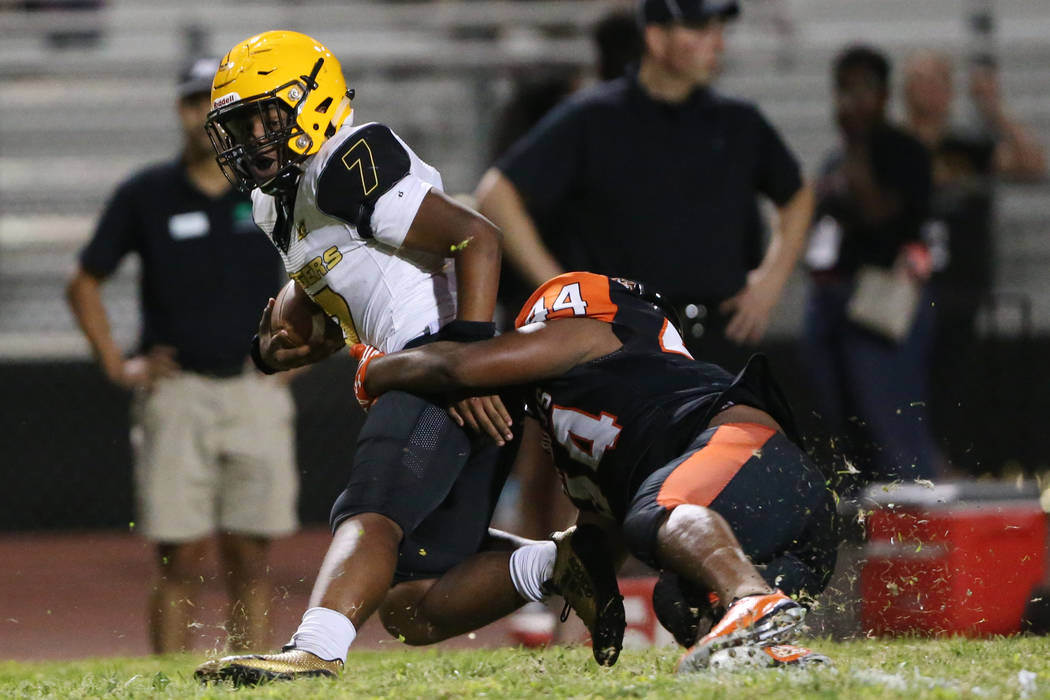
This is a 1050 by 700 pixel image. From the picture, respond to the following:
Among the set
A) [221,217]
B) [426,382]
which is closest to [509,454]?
[426,382]

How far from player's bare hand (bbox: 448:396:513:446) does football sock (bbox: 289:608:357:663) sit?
0.67 m

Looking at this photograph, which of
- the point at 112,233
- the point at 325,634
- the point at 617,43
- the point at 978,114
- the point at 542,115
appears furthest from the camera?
the point at 978,114

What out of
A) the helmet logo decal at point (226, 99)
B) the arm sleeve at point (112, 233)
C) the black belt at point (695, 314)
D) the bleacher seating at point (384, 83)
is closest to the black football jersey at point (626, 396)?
the helmet logo decal at point (226, 99)

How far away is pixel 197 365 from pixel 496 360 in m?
2.63

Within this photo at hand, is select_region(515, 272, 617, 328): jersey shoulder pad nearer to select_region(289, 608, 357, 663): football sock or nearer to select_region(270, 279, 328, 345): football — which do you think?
select_region(270, 279, 328, 345): football

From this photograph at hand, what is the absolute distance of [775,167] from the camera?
6074mm

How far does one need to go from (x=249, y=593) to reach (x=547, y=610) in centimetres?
126

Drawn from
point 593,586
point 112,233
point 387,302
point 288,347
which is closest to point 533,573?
point 593,586

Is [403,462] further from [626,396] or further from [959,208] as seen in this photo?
[959,208]

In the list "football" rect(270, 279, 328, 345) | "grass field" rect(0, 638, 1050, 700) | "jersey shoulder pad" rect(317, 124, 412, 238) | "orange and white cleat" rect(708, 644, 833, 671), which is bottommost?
"grass field" rect(0, 638, 1050, 700)

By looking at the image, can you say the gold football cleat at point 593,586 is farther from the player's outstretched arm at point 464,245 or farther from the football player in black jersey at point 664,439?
the player's outstretched arm at point 464,245

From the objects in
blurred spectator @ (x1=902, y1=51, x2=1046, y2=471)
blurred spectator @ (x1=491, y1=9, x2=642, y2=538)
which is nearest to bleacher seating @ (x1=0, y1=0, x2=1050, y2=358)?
blurred spectator @ (x1=902, y1=51, x2=1046, y2=471)

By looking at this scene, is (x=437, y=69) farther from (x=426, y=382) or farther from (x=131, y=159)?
(x=426, y=382)

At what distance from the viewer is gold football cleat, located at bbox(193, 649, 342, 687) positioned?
3473 mm
